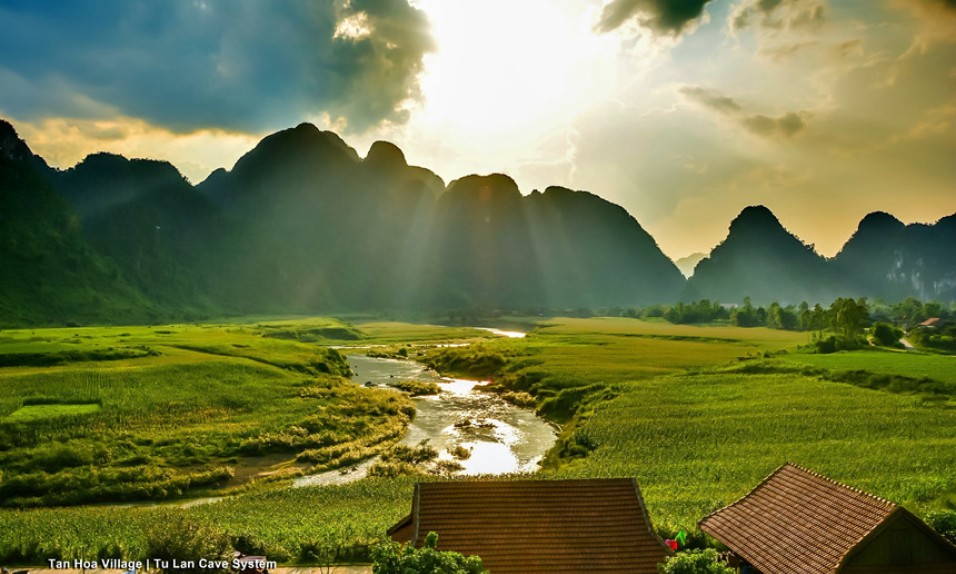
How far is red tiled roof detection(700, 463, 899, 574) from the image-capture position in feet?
43.6

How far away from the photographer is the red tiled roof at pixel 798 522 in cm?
1329

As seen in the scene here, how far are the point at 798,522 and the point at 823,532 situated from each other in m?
0.89

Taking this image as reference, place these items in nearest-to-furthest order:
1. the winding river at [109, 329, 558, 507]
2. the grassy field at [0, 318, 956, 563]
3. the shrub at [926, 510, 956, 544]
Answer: the shrub at [926, 510, 956, 544]
the grassy field at [0, 318, 956, 563]
the winding river at [109, 329, 558, 507]

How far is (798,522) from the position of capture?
14789 mm

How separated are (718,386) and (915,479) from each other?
95.4 feet

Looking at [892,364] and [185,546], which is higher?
[892,364]

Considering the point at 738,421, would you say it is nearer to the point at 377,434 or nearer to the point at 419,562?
the point at 377,434

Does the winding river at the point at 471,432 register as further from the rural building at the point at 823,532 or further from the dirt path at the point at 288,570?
the rural building at the point at 823,532

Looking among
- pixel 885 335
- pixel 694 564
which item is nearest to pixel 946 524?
pixel 694 564

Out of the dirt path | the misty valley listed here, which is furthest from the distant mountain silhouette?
the dirt path

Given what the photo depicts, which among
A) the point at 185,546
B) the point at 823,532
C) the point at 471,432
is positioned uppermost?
the point at 823,532

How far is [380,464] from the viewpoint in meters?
37.3

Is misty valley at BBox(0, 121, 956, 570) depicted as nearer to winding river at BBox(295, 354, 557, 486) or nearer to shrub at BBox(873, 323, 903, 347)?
winding river at BBox(295, 354, 557, 486)

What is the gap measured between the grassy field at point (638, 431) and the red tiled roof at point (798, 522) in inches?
249
